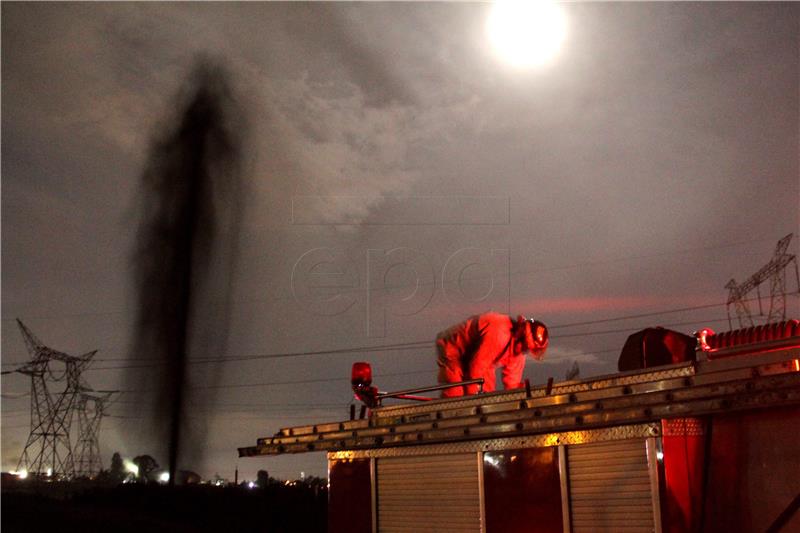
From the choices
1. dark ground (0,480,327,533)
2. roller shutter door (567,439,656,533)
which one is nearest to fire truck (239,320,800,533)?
roller shutter door (567,439,656,533)

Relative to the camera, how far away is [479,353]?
859 centimetres

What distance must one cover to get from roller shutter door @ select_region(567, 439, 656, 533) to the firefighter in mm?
2803

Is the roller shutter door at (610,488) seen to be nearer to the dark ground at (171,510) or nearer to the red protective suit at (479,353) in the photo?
the red protective suit at (479,353)

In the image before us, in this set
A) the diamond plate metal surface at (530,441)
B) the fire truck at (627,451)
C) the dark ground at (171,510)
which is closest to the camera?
the fire truck at (627,451)

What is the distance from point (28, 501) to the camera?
37469mm

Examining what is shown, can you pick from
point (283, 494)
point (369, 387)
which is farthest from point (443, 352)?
point (283, 494)

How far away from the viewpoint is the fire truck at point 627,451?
4988 millimetres

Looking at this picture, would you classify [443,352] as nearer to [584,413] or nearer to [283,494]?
[584,413]

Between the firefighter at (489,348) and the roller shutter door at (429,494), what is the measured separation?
1467 millimetres

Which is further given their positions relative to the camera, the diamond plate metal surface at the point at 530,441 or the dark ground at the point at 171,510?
the dark ground at the point at 171,510

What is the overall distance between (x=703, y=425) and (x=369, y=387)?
3.66 metres

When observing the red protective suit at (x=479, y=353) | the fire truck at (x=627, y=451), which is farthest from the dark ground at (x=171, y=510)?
the fire truck at (x=627, y=451)

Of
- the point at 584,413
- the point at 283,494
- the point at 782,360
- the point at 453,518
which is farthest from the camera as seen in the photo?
the point at 283,494

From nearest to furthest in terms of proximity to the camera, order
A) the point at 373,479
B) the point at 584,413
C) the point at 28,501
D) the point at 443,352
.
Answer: the point at 584,413, the point at 373,479, the point at 443,352, the point at 28,501
